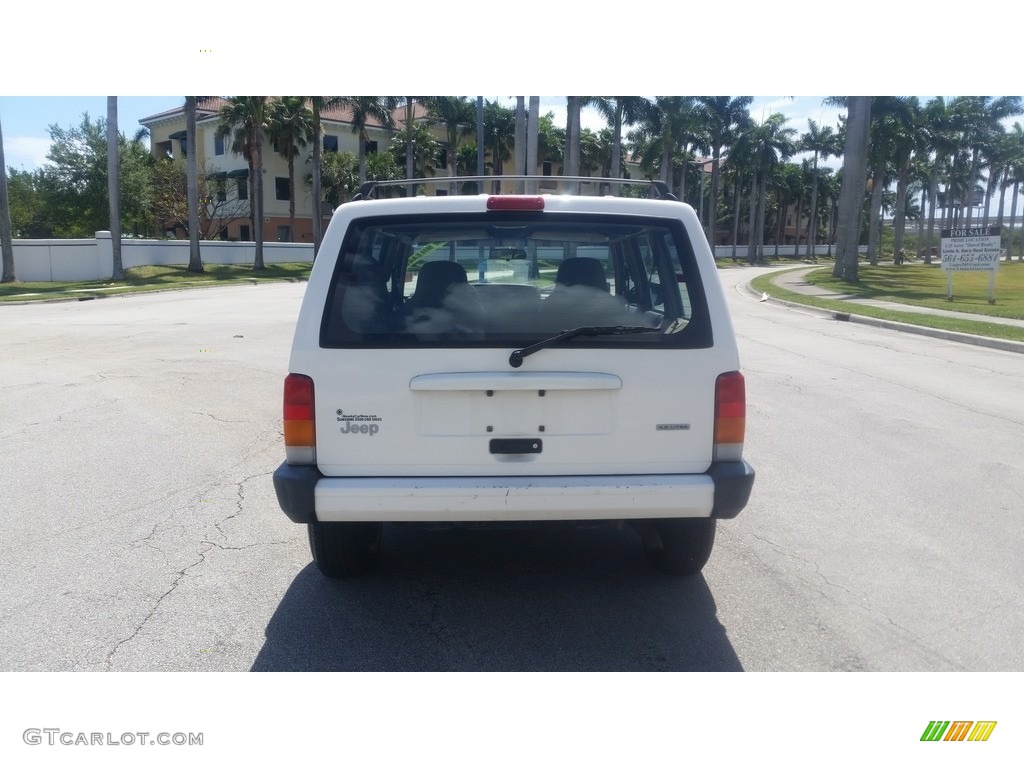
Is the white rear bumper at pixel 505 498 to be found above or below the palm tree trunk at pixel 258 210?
below

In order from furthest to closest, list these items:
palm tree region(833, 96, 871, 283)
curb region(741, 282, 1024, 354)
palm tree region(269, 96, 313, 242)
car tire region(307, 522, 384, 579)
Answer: palm tree region(269, 96, 313, 242) → palm tree region(833, 96, 871, 283) → curb region(741, 282, 1024, 354) → car tire region(307, 522, 384, 579)

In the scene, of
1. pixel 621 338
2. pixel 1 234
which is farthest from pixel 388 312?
pixel 1 234

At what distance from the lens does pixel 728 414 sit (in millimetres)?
3836

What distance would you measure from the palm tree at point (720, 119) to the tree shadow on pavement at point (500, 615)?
5907 centimetres

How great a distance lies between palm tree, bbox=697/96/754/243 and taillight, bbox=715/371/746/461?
59616 mm

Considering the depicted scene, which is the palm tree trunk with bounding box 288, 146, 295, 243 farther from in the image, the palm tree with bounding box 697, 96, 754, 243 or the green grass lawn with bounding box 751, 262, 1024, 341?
the green grass lawn with bounding box 751, 262, 1024, 341

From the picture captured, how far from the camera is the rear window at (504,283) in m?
3.79

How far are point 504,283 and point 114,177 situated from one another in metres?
34.4

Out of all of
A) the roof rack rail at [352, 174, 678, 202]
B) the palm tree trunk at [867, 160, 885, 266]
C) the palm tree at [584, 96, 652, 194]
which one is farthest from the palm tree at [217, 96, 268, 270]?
the roof rack rail at [352, 174, 678, 202]

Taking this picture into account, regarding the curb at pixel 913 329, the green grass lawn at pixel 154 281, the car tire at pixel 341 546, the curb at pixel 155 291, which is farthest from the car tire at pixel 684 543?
the green grass lawn at pixel 154 281

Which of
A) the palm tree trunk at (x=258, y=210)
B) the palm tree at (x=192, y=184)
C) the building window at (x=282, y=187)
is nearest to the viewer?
the palm tree at (x=192, y=184)

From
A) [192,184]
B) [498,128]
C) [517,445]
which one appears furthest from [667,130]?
[517,445]

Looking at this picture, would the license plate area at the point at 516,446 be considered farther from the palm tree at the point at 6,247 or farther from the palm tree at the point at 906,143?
the palm tree at the point at 906,143

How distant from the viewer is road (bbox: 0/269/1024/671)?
373cm
